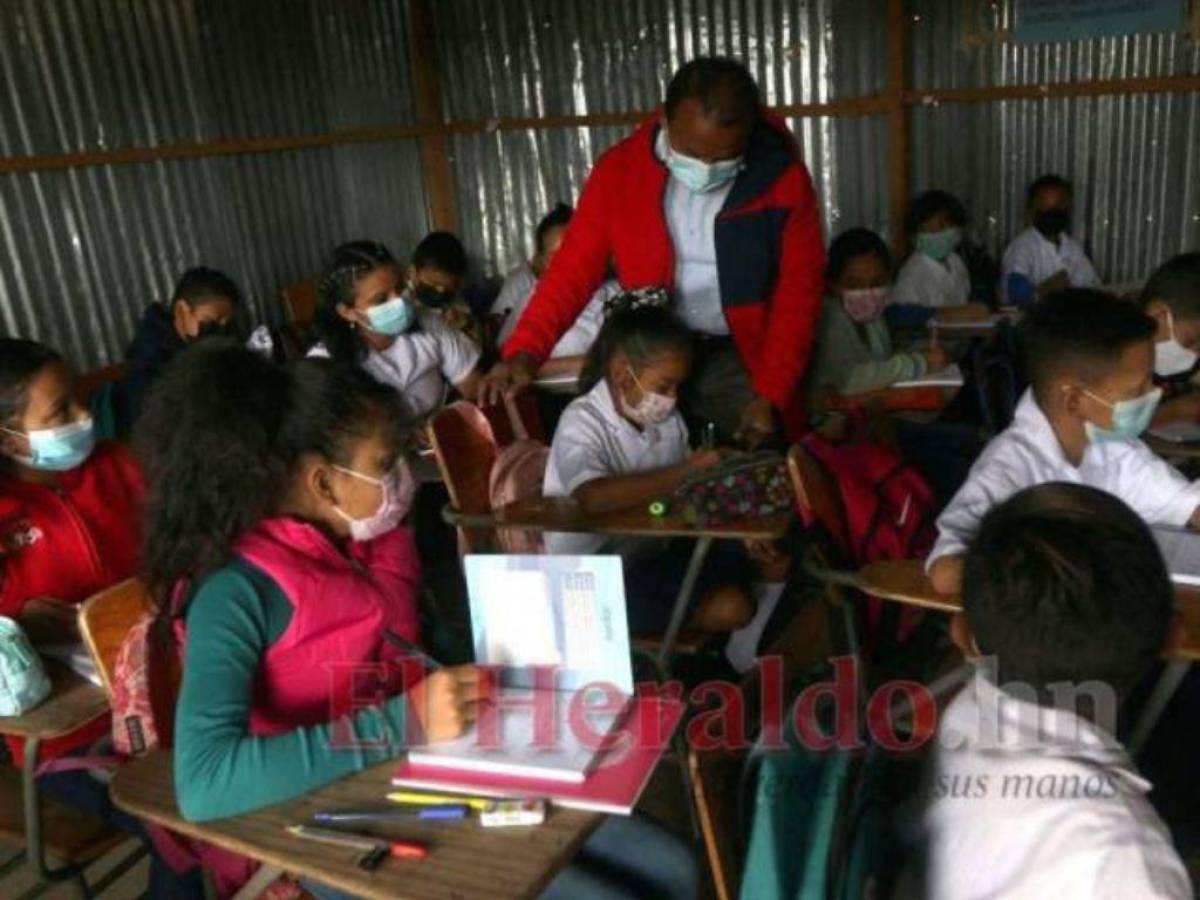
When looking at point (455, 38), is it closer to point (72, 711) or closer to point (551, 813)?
point (72, 711)

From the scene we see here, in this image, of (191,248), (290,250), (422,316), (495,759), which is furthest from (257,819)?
(290,250)

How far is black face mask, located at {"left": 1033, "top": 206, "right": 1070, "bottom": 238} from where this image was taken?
17.2 ft

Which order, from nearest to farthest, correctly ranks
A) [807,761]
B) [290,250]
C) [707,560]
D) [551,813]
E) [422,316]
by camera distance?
[807,761], [551,813], [707,560], [422,316], [290,250]

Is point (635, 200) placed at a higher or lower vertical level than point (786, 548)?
higher

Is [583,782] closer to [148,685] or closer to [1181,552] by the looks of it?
[148,685]

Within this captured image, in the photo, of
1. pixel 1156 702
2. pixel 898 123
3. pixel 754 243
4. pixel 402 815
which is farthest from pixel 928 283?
pixel 402 815

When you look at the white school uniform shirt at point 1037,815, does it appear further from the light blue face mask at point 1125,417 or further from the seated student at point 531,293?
the seated student at point 531,293

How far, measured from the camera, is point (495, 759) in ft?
4.18

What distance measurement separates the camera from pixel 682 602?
89.4 inches

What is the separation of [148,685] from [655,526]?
3.50 feet

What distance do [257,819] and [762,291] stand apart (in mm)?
1945

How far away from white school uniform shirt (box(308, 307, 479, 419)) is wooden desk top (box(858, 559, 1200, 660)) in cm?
193

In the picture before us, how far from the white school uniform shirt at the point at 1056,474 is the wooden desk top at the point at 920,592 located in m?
0.09

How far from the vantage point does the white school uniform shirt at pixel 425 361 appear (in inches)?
138
